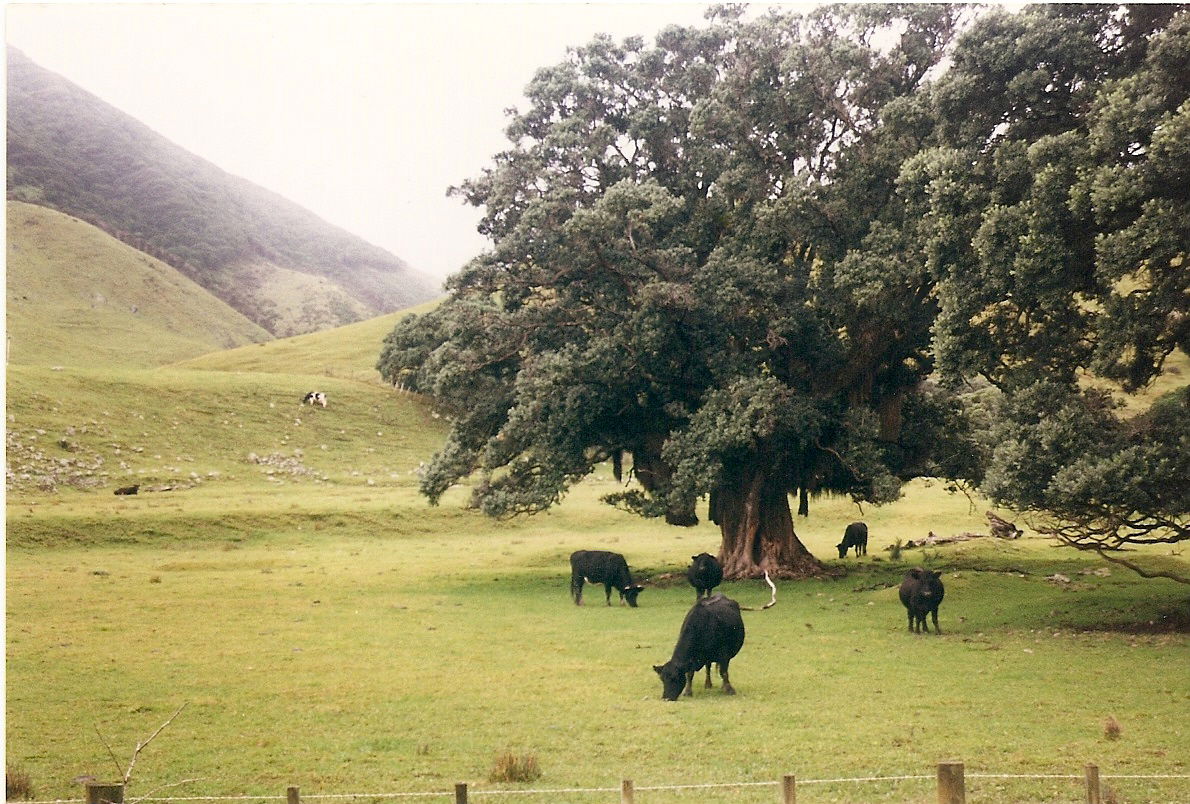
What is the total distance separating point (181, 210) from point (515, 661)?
472ft

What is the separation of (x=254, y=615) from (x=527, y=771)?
12.3 metres

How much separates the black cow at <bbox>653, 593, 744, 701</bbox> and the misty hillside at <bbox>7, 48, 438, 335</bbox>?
109002mm

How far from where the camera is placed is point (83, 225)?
9375cm

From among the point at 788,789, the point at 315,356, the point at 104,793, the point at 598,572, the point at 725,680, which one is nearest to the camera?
the point at 788,789

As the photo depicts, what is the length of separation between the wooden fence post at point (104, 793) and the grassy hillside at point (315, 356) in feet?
202

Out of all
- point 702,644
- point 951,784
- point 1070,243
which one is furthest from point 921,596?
point 951,784

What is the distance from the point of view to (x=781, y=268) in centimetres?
2547

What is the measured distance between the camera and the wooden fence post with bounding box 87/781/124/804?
7476 millimetres

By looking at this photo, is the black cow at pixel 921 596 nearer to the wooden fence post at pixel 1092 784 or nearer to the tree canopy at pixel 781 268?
the tree canopy at pixel 781 268

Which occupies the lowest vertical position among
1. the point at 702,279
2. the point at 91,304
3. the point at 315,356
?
the point at 702,279

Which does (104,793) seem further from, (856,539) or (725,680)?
(856,539)

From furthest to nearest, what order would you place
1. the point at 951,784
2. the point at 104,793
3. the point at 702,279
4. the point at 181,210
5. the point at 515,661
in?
the point at 181,210 < the point at 702,279 < the point at 515,661 < the point at 104,793 < the point at 951,784

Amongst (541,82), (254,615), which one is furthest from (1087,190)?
(254,615)

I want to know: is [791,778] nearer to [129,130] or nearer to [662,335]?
[662,335]
